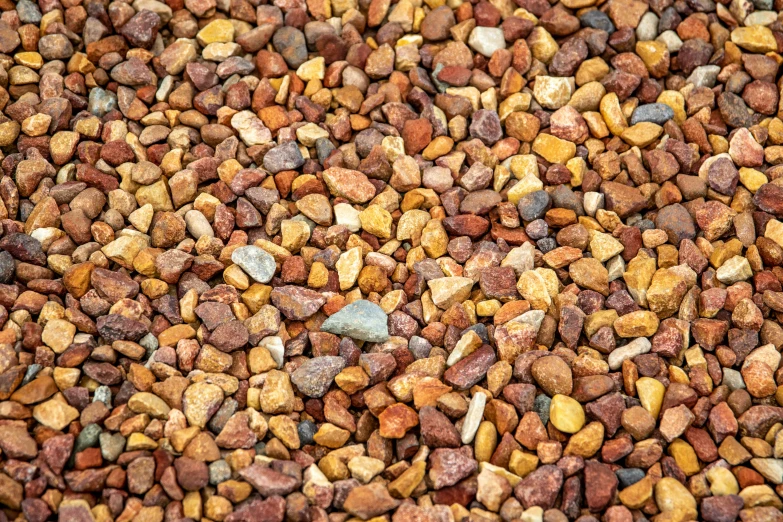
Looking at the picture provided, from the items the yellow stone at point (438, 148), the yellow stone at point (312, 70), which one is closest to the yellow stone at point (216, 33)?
the yellow stone at point (312, 70)

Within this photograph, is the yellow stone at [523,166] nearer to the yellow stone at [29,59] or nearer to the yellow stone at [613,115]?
the yellow stone at [613,115]

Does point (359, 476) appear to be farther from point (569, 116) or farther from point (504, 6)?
point (504, 6)

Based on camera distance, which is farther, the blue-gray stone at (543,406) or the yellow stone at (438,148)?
the yellow stone at (438,148)

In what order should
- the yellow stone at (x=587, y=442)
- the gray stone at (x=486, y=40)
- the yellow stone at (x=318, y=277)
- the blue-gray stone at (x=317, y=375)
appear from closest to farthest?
the yellow stone at (x=587, y=442) → the blue-gray stone at (x=317, y=375) → the yellow stone at (x=318, y=277) → the gray stone at (x=486, y=40)

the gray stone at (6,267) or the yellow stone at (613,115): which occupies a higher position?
the yellow stone at (613,115)

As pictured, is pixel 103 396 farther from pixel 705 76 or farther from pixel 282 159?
pixel 705 76

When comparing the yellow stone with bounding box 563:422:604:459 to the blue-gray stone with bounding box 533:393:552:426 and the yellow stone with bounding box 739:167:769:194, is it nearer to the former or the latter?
the blue-gray stone with bounding box 533:393:552:426

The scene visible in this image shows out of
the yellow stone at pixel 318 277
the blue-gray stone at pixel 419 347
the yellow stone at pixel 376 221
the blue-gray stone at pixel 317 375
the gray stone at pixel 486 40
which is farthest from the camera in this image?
the gray stone at pixel 486 40
